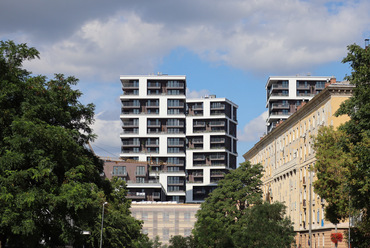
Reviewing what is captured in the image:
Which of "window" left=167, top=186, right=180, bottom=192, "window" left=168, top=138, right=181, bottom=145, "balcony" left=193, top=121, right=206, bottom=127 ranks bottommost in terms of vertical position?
"window" left=167, top=186, right=180, bottom=192

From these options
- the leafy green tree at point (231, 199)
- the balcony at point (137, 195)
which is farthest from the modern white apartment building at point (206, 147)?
the leafy green tree at point (231, 199)

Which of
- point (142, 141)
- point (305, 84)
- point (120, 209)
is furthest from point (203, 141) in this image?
point (120, 209)

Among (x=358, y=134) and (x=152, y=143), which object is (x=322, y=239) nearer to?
(x=358, y=134)

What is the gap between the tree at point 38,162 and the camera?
38.3 metres

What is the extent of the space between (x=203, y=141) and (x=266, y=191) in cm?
7192

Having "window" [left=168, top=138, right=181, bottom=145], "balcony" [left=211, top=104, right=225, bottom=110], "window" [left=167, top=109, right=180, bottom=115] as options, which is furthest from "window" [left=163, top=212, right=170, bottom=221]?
"balcony" [left=211, top=104, right=225, bottom=110]

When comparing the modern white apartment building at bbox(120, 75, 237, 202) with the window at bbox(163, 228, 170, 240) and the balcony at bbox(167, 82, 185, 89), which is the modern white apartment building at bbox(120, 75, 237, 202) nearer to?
the balcony at bbox(167, 82, 185, 89)

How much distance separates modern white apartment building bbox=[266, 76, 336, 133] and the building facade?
1877 inches

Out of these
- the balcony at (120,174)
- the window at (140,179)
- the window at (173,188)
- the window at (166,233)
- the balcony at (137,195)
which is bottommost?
the window at (166,233)

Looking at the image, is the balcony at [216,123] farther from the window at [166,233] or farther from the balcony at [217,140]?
the window at [166,233]

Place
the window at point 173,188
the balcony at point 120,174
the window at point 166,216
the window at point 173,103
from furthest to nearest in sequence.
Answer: the window at point 173,103
the window at point 173,188
the balcony at point 120,174
the window at point 166,216

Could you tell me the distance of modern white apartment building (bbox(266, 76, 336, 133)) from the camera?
577ft

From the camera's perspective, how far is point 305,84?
182 metres

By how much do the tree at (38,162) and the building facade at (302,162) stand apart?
32.2 metres
